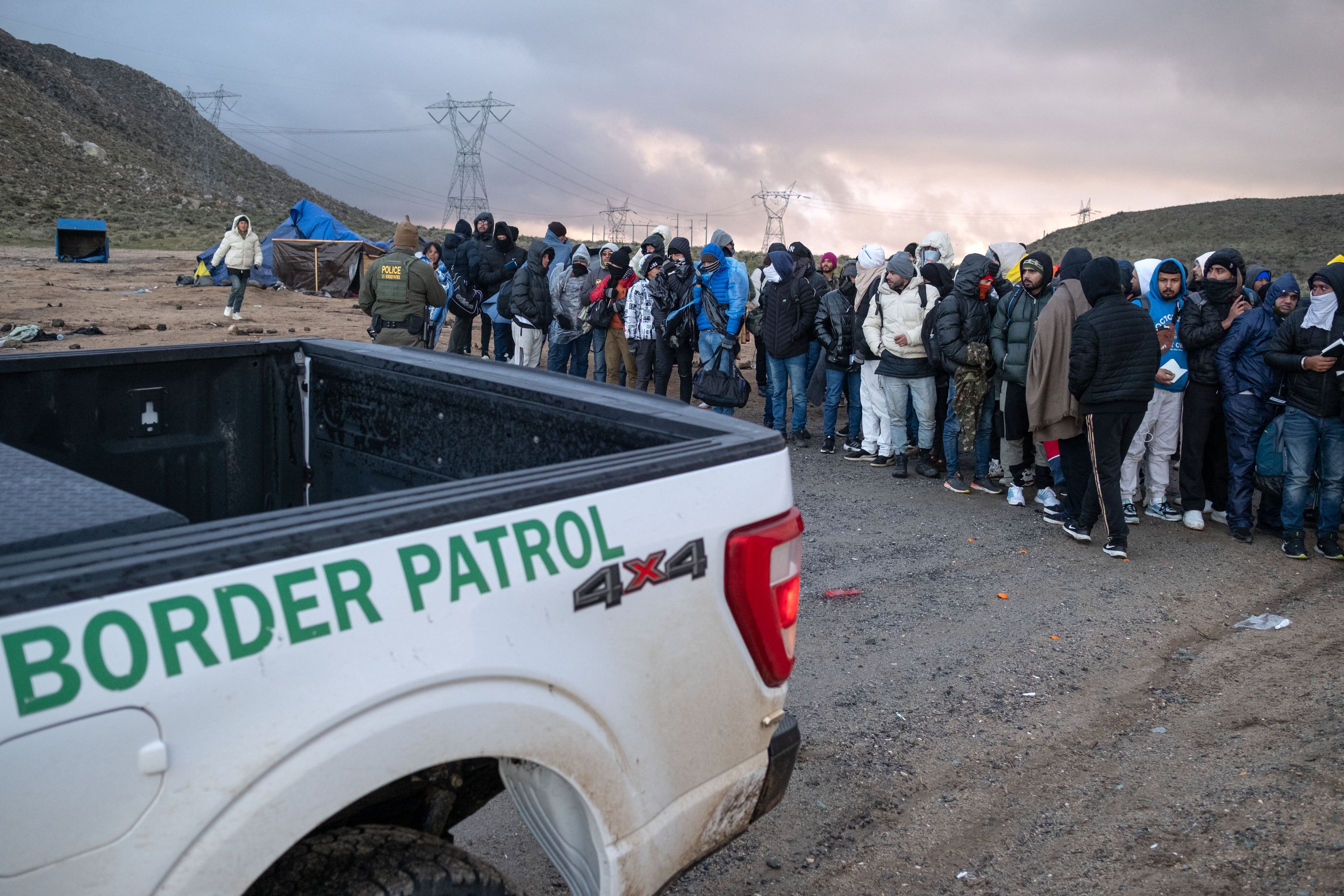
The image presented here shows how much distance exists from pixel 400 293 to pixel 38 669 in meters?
9.07

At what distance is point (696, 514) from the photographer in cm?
190

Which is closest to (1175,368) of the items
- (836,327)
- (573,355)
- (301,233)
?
(836,327)

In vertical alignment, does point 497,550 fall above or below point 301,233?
below

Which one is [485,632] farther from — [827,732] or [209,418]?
[827,732]

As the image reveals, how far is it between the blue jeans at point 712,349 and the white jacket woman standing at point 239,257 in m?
10.1

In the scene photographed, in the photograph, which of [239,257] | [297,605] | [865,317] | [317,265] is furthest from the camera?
[317,265]

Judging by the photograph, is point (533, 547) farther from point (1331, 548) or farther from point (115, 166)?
point (115, 166)

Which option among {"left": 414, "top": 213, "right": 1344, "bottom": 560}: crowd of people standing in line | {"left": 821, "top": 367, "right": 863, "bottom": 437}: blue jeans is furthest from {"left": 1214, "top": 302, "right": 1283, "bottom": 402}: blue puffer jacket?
{"left": 821, "top": 367, "right": 863, "bottom": 437}: blue jeans

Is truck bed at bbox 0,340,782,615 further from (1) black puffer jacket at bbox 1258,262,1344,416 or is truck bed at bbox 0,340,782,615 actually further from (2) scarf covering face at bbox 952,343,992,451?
(1) black puffer jacket at bbox 1258,262,1344,416

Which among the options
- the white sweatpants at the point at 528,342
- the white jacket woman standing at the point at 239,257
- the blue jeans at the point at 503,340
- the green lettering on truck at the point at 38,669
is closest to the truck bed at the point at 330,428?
the green lettering on truck at the point at 38,669

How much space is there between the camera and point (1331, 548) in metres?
6.86

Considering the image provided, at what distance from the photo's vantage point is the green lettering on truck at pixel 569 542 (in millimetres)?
1693

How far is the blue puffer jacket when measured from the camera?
23.0 ft

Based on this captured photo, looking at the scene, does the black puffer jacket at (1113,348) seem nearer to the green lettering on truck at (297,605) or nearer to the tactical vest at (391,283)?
the green lettering on truck at (297,605)
